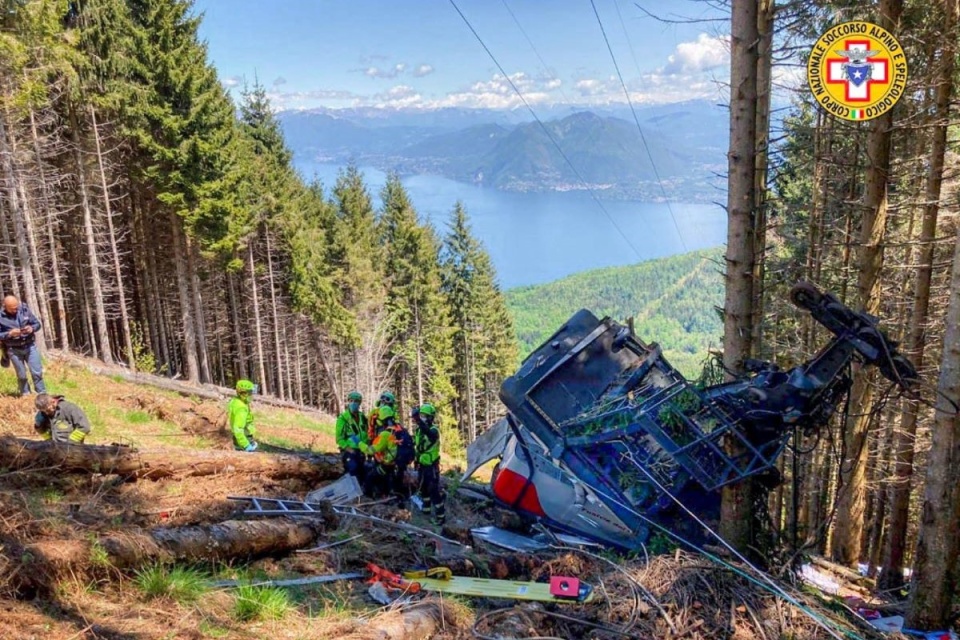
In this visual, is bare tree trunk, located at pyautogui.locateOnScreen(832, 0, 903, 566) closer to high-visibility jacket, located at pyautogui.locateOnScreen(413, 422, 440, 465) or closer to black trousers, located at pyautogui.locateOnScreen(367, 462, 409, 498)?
high-visibility jacket, located at pyautogui.locateOnScreen(413, 422, 440, 465)

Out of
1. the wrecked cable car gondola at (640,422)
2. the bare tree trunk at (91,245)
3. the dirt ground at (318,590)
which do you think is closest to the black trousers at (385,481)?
the dirt ground at (318,590)

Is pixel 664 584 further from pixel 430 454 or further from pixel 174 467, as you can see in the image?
pixel 174 467

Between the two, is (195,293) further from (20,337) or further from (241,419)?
(241,419)

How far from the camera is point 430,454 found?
9.56 m

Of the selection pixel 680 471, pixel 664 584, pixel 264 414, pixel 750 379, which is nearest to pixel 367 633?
pixel 664 584

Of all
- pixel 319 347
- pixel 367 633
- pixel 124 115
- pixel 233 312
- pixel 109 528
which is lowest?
pixel 319 347

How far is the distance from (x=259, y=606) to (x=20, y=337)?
880 cm

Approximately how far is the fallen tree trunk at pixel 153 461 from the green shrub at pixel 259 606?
420 centimetres

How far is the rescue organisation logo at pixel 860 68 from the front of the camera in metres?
8.34

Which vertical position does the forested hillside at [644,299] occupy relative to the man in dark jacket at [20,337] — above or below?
below

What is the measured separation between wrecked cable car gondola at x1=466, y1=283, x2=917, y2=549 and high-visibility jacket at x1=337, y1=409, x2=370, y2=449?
1.99 meters

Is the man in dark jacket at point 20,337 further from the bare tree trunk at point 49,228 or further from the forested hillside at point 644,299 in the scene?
the forested hillside at point 644,299

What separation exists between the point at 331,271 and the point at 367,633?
106 feet

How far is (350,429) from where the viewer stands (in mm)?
9875
